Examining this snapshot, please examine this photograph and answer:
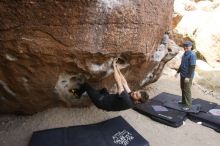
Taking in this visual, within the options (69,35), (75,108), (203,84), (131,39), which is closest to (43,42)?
(69,35)

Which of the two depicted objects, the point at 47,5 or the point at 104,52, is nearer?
the point at 47,5

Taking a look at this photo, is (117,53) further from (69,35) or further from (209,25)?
(209,25)

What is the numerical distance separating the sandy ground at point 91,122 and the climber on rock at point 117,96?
2.24 feet

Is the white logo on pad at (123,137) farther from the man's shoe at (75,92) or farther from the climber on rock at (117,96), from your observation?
the man's shoe at (75,92)

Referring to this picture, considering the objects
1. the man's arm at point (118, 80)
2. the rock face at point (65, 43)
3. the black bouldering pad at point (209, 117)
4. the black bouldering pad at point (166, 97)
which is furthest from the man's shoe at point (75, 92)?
the black bouldering pad at point (209, 117)

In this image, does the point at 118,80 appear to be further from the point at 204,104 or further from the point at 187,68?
the point at 204,104

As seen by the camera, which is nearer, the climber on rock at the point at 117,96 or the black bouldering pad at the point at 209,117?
the climber on rock at the point at 117,96

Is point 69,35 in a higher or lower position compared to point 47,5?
lower

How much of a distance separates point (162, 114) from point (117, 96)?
1.95 meters

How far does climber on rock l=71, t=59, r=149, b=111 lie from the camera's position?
4715 mm

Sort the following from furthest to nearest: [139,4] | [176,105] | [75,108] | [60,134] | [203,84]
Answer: [203,84] → [176,105] → [75,108] → [60,134] → [139,4]

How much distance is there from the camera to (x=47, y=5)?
4094 mm

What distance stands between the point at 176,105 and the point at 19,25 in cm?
425

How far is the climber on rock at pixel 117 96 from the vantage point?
4715 millimetres
